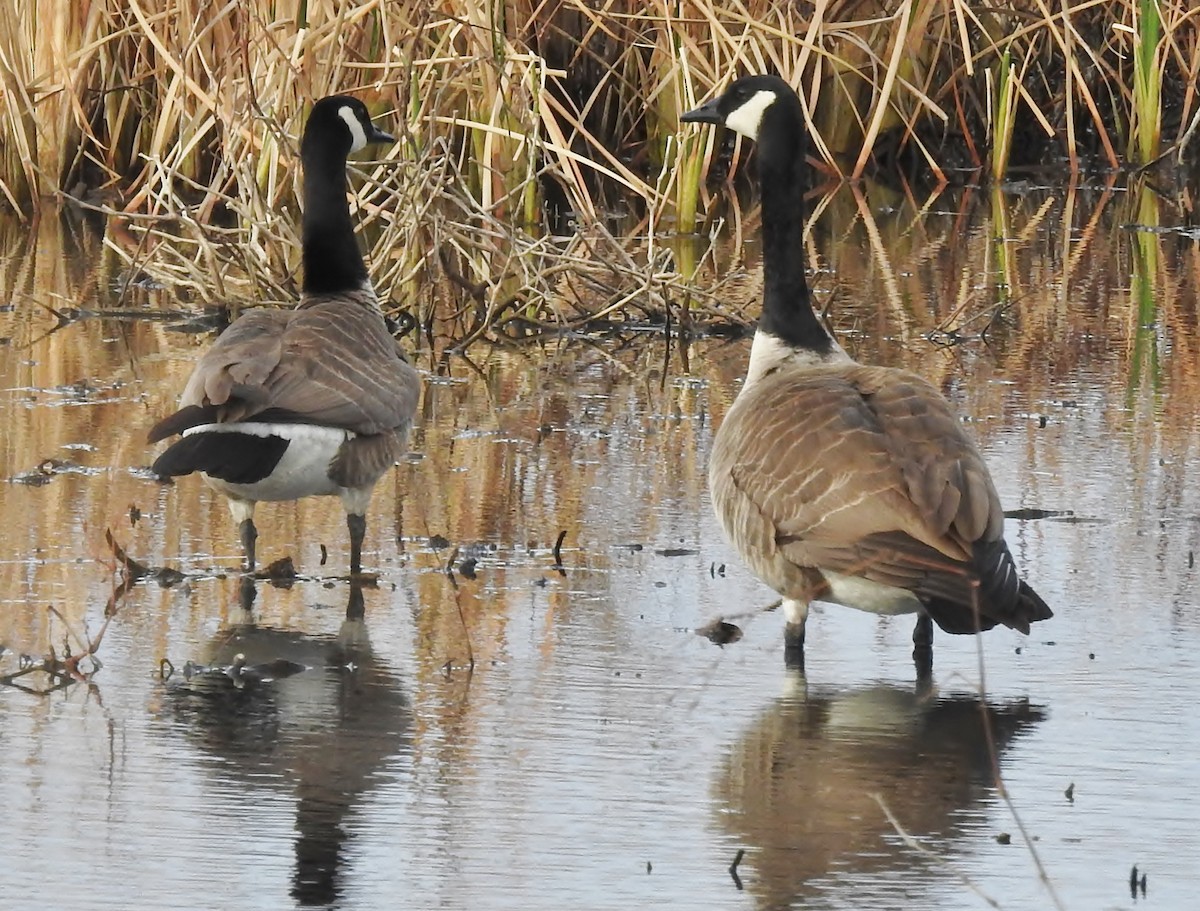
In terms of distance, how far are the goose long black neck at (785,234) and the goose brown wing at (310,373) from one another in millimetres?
1077

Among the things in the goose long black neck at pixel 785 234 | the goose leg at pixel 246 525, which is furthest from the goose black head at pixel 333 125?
the goose leg at pixel 246 525

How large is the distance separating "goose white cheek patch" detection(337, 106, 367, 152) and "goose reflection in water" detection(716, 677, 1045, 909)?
320 cm

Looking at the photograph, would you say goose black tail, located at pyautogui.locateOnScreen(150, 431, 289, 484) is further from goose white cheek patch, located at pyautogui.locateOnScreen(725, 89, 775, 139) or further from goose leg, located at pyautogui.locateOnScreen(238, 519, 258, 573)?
goose white cheek patch, located at pyautogui.locateOnScreen(725, 89, 775, 139)

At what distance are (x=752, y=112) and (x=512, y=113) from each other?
407 cm

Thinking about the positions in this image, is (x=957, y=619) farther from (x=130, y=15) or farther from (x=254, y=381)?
(x=130, y=15)

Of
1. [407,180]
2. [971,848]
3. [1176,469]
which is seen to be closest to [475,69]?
[407,180]

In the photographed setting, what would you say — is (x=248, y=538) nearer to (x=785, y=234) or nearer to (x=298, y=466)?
(x=298, y=466)

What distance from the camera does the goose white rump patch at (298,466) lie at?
574 centimetres

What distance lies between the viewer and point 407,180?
8.90m

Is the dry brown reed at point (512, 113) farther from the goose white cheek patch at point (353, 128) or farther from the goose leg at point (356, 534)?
the goose leg at point (356, 534)

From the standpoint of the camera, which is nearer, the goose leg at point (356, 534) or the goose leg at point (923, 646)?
the goose leg at point (923, 646)

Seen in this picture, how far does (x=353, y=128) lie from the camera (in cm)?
746

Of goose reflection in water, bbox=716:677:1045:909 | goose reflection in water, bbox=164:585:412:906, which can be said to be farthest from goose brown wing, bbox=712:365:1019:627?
goose reflection in water, bbox=164:585:412:906

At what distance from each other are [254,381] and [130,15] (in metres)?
7.58
